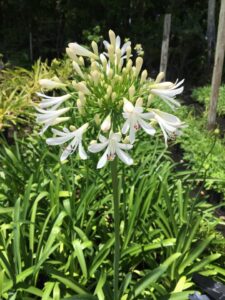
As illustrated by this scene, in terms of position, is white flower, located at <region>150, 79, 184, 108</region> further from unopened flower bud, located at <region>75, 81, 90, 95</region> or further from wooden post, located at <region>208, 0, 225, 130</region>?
wooden post, located at <region>208, 0, 225, 130</region>

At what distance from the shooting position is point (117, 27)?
9711 millimetres

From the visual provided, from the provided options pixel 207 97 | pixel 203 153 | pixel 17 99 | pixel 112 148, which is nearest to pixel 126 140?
pixel 112 148

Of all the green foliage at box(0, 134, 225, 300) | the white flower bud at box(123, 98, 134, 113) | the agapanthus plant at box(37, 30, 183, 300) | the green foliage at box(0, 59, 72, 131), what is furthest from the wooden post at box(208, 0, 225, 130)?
the white flower bud at box(123, 98, 134, 113)

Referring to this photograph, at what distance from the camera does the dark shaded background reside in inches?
367

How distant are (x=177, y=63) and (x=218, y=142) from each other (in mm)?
5412

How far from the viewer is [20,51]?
32.1 feet

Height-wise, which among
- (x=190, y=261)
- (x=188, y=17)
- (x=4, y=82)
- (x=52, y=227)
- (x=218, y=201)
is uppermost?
(x=188, y=17)

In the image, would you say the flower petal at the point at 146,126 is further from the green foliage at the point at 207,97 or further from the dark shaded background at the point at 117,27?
the dark shaded background at the point at 117,27

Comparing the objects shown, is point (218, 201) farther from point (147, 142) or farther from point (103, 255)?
point (103, 255)

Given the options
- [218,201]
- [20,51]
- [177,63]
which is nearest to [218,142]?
[218,201]

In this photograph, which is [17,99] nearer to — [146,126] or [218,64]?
[218,64]

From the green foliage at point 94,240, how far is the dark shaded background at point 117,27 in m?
6.64

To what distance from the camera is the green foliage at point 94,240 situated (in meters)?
1.92

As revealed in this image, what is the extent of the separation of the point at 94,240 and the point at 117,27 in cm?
800
